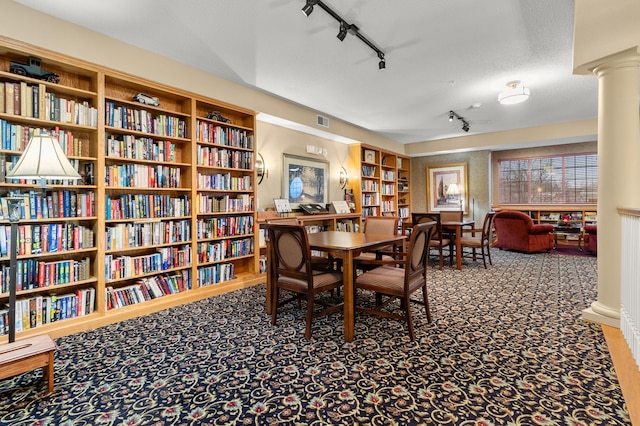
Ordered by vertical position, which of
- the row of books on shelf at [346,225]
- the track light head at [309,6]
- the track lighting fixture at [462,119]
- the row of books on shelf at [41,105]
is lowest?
the row of books on shelf at [346,225]

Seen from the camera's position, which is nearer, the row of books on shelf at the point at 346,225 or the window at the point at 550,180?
the row of books on shelf at the point at 346,225

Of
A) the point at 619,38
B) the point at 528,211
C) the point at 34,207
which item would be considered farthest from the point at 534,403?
the point at 528,211

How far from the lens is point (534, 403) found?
174 cm

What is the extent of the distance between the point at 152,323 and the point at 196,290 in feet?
2.70

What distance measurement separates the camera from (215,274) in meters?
4.11

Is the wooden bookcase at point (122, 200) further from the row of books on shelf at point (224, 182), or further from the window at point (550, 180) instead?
the window at point (550, 180)

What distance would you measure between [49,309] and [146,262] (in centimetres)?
90

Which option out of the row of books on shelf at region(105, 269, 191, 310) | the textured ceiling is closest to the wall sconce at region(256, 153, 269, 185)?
the textured ceiling

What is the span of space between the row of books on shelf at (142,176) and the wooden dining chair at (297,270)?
5.27ft

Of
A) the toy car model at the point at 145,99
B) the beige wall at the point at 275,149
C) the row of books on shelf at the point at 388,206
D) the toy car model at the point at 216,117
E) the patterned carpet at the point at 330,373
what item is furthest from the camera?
the row of books on shelf at the point at 388,206

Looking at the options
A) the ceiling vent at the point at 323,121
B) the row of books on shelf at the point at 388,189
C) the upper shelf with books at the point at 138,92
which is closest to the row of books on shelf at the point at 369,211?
the row of books on shelf at the point at 388,189

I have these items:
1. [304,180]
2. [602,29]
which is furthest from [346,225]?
[602,29]

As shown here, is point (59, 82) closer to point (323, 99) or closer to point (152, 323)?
point (152, 323)

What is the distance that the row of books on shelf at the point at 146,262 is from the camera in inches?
125
